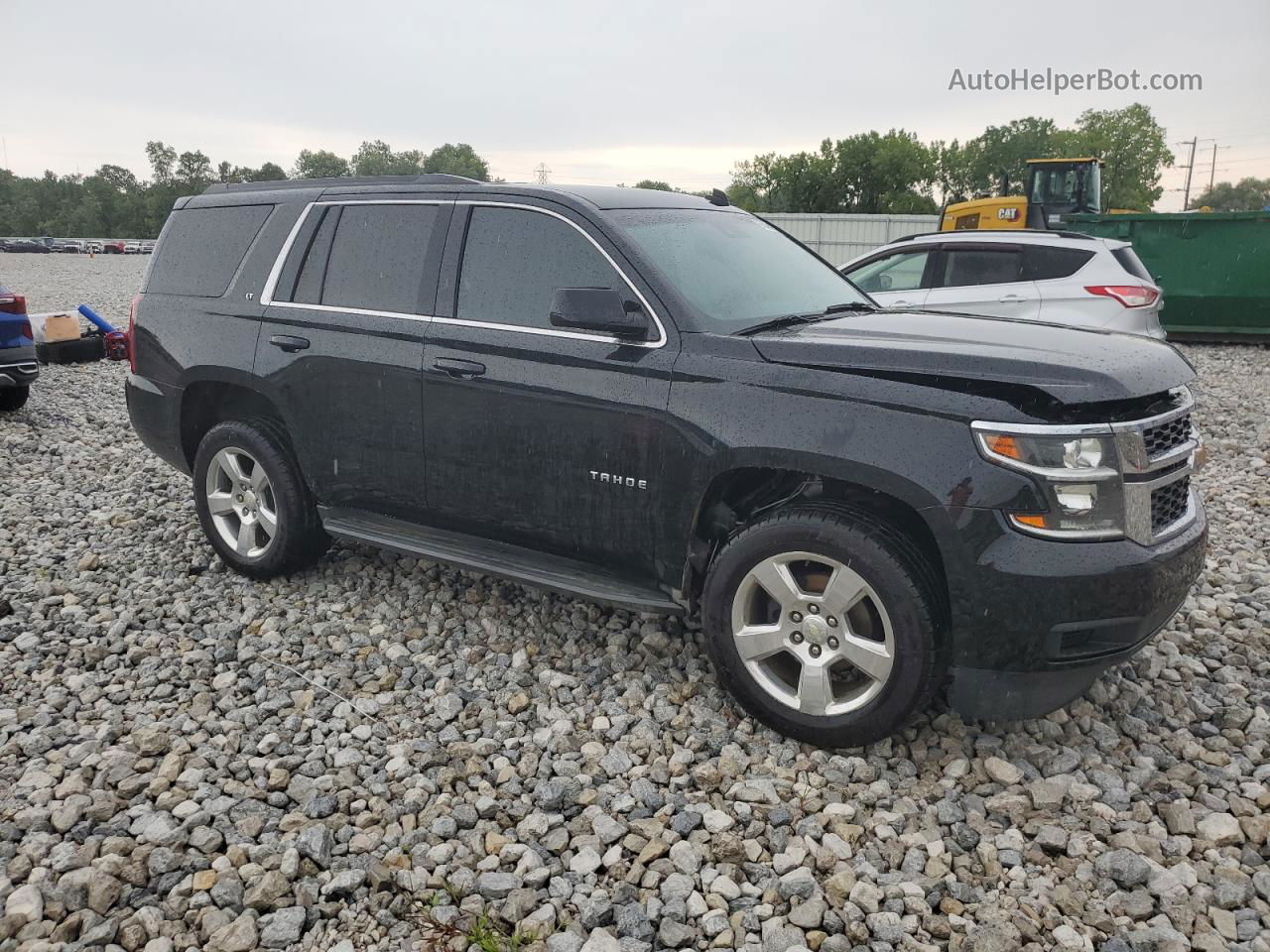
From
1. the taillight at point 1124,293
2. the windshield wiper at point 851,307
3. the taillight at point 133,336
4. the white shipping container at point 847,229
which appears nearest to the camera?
the windshield wiper at point 851,307

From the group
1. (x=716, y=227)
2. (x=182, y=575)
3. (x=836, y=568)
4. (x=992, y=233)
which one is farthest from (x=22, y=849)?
(x=992, y=233)

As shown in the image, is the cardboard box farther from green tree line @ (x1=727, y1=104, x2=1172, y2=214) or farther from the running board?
green tree line @ (x1=727, y1=104, x2=1172, y2=214)

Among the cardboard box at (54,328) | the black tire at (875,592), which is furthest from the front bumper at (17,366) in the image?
the black tire at (875,592)

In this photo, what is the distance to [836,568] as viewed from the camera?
127 inches

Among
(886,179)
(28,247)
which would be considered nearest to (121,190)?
(28,247)

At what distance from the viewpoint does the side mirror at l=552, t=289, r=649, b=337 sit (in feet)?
11.4

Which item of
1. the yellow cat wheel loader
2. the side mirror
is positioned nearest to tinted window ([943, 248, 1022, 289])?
the side mirror

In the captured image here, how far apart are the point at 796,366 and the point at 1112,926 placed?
1.92 meters

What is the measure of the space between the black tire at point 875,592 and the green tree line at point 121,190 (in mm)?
99930

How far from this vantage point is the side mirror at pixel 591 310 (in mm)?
3465

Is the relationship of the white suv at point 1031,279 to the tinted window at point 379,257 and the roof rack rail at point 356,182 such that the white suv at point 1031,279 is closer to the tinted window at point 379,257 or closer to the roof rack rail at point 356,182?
the roof rack rail at point 356,182

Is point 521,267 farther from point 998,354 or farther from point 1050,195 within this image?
point 1050,195

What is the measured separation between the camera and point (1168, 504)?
3.23 metres

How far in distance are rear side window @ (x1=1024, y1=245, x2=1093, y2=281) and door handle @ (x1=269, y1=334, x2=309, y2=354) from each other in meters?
7.06
